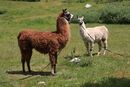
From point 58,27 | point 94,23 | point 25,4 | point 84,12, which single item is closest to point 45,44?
point 58,27

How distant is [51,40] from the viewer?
15.3 m

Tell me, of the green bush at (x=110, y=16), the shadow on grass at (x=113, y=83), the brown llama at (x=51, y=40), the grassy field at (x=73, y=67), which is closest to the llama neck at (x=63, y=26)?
the brown llama at (x=51, y=40)

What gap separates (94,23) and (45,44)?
20.3m

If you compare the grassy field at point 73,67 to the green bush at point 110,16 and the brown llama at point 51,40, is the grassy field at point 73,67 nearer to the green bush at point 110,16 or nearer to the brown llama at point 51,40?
the brown llama at point 51,40

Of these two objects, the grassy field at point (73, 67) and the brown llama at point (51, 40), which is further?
the brown llama at point (51, 40)

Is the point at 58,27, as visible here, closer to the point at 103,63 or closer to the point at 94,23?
the point at 103,63

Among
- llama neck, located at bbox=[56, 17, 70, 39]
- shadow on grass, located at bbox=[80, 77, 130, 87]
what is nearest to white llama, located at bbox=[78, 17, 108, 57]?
llama neck, located at bbox=[56, 17, 70, 39]

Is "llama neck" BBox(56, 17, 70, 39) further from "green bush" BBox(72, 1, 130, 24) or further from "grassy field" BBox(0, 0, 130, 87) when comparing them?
"green bush" BBox(72, 1, 130, 24)

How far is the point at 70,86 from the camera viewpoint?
45.3 feet

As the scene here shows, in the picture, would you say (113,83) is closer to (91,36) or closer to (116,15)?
(91,36)

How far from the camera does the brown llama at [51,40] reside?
604 inches

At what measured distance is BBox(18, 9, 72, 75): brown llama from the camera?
15.3m

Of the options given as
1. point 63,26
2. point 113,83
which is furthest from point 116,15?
point 113,83

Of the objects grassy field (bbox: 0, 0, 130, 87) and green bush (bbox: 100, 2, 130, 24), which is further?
green bush (bbox: 100, 2, 130, 24)
